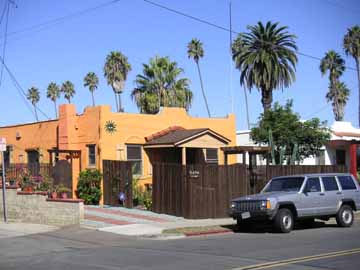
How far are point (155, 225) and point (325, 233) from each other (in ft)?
18.4

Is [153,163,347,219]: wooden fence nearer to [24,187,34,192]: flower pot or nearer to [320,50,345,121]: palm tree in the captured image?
[24,187,34,192]: flower pot

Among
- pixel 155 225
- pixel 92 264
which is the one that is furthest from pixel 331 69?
pixel 92 264

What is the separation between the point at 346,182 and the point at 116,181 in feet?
31.0

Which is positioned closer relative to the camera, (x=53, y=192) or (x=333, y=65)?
(x=53, y=192)

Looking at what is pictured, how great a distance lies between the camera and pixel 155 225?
64.1 feet

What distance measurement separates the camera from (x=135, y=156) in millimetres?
26516

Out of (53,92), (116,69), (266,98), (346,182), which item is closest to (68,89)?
(53,92)

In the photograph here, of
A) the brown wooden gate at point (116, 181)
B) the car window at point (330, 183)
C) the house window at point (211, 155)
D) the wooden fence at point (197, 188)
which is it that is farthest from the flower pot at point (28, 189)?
the car window at point (330, 183)

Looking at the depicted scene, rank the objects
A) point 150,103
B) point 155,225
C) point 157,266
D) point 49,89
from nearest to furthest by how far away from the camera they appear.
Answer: point 157,266
point 155,225
point 150,103
point 49,89

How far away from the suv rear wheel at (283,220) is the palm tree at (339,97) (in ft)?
168

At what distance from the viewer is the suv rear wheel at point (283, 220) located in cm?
1761

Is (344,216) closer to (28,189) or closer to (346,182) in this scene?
(346,182)

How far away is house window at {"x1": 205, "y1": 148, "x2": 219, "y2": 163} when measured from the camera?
2872 cm

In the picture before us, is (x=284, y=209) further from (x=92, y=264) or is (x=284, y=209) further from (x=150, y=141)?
(x=150, y=141)
